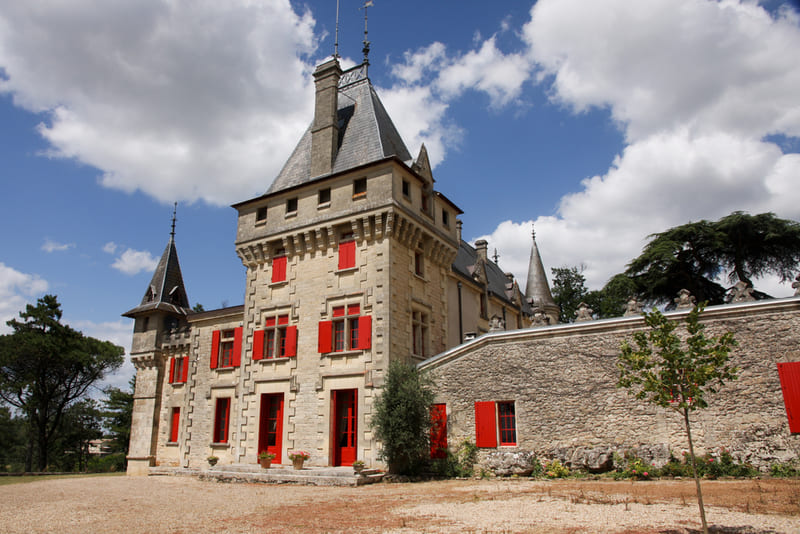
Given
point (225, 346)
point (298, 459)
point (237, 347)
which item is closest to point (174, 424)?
point (225, 346)

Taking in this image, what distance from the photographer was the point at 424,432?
16.3m

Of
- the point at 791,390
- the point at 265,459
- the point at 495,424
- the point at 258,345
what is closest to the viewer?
the point at 791,390

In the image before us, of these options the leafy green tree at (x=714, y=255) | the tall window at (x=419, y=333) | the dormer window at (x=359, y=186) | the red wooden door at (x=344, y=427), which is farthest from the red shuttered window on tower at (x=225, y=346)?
the leafy green tree at (x=714, y=255)

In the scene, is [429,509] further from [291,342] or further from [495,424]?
[291,342]

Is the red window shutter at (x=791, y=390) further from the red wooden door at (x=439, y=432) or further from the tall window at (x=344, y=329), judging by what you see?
the tall window at (x=344, y=329)

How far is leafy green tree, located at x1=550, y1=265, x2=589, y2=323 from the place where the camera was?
4431cm

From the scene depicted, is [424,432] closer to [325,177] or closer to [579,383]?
[579,383]

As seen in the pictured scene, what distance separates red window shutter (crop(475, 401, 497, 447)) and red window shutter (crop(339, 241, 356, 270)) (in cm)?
671

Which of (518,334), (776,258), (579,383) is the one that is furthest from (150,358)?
(776,258)

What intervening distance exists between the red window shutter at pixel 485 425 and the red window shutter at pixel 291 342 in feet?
23.2

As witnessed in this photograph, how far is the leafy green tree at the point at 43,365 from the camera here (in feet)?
121

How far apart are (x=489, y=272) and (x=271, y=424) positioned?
17.4m

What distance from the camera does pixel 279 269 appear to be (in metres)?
20.8

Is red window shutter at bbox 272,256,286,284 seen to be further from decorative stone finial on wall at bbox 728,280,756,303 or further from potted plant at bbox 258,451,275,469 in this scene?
decorative stone finial on wall at bbox 728,280,756,303
